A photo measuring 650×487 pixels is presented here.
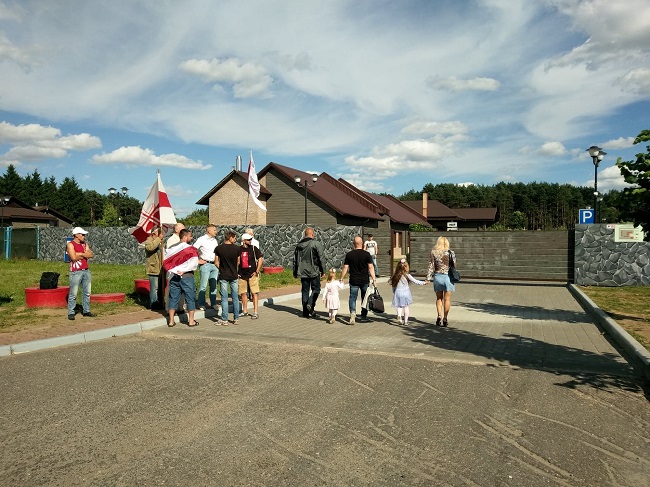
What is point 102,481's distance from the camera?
131 inches

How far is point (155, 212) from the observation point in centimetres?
1077

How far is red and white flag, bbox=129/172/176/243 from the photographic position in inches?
425

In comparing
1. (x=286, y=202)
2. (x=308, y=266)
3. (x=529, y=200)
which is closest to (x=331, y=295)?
(x=308, y=266)

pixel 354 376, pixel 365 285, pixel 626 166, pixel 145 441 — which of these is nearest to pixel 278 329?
pixel 365 285

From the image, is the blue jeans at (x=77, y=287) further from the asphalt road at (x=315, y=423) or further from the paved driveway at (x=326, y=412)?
the asphalt road at (x=315, y=423)

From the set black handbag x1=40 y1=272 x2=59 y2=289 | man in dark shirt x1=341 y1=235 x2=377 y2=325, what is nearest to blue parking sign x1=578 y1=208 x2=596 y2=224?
man in dark shirt x1=341 y1=235 x2=377 y2=325

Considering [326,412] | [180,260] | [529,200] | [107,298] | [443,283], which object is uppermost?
[529,200]

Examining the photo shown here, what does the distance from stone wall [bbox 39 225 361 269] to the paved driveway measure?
14436 mm

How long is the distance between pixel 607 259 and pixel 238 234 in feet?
54.0

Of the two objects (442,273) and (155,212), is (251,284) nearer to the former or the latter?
(155,212)

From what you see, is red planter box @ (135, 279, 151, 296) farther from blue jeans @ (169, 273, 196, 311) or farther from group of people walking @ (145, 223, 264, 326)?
blue jeans @ (169, 273, 196, 311)

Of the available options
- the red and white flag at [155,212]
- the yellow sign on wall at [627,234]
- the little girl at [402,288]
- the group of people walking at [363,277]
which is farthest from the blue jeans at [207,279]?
the yellow sign on wall at [627,234]

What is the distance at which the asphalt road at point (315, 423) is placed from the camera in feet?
11.4

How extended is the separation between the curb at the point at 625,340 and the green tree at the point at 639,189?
174cm
